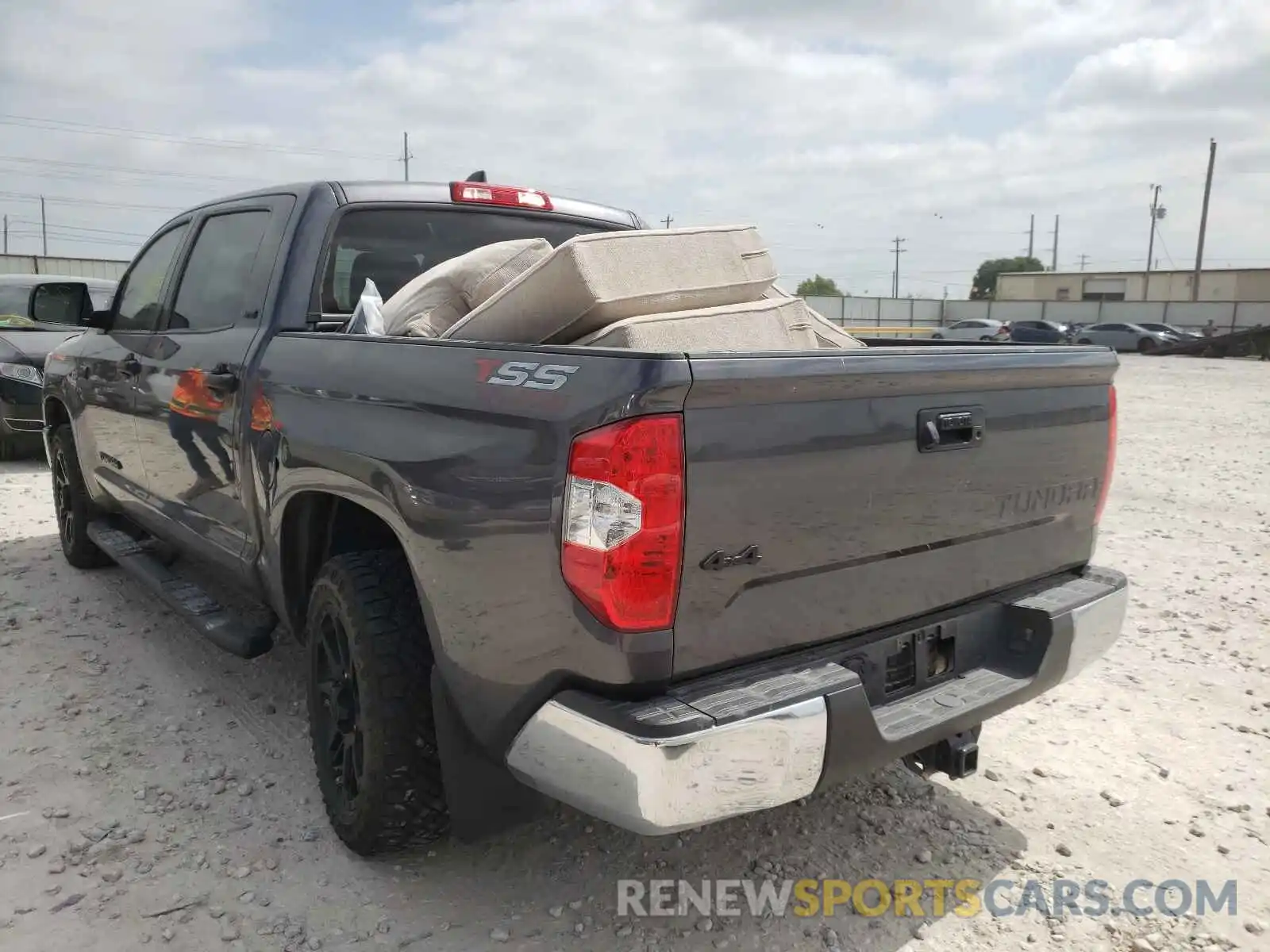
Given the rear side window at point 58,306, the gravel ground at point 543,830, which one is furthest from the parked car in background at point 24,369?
the gravel ground at point 543,830

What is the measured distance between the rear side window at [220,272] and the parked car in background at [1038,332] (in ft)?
104

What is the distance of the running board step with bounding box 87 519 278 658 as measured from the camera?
3.26 metres

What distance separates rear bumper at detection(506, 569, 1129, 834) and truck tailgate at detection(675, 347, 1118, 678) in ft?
0.30

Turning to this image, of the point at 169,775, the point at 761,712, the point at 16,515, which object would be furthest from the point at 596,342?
the point at 16,515

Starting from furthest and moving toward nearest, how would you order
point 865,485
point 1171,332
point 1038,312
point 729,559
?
1. point 1038,312
2. point 1171,332
3. point 865,485
4. point 729,559

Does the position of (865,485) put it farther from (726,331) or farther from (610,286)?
(610,286)

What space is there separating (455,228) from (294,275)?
730mm

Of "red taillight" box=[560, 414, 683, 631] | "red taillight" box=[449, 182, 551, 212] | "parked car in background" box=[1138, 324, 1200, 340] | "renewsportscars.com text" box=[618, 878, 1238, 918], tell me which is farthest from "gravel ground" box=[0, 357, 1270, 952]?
"parked car in background" box=[1138, 324, 1200, 340]

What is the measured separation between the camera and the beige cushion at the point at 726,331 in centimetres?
247

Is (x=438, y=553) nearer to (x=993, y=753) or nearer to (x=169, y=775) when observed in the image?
(x=169, y=775)

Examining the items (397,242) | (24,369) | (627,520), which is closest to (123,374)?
(397,242)

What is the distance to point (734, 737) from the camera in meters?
1.86

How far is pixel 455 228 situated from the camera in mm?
3750

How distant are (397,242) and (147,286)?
160 cm
